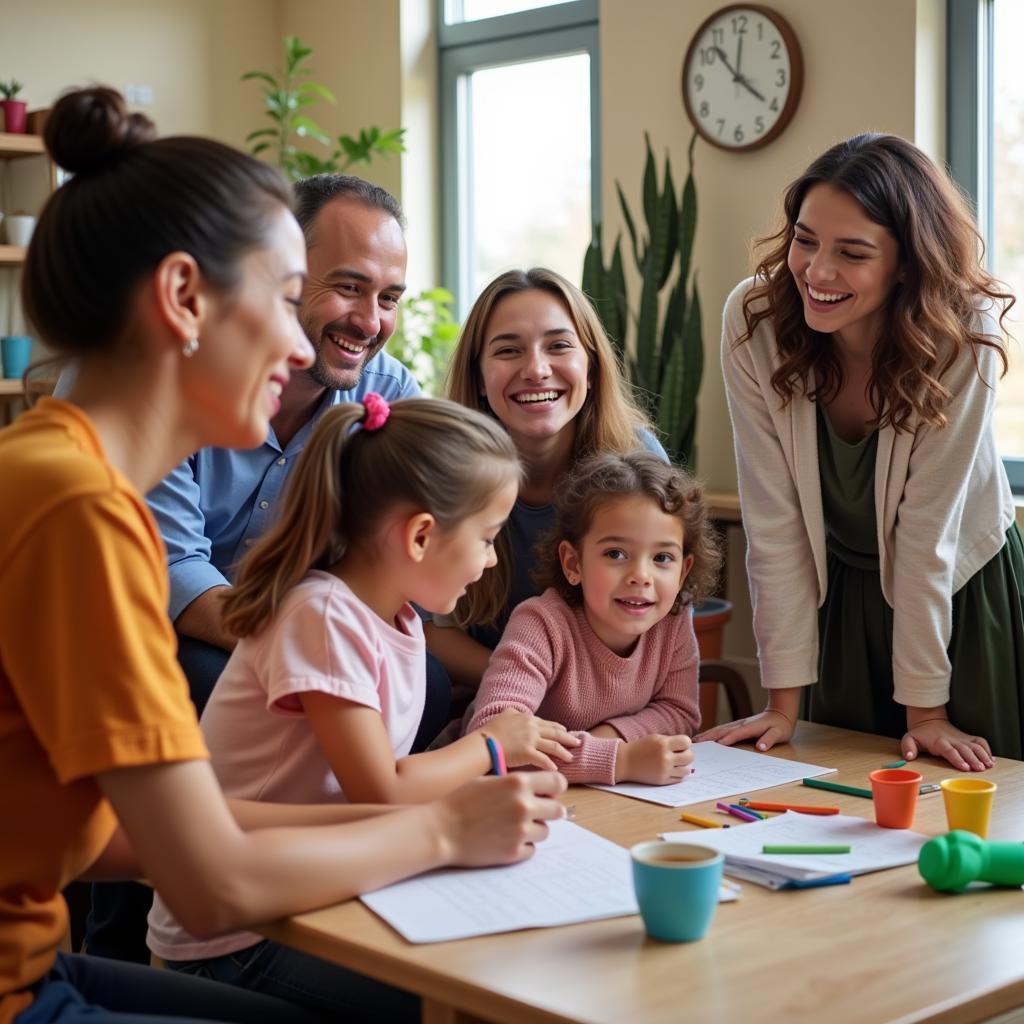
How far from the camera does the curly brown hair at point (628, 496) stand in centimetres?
212

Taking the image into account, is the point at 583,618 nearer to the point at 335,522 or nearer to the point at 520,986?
the point at 335,522

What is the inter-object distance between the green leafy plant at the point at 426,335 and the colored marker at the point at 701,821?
365 cm

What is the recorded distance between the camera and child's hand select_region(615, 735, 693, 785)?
1.82m

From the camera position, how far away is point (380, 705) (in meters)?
1.66

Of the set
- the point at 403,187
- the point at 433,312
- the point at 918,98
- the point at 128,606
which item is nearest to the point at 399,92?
the point at 403,187

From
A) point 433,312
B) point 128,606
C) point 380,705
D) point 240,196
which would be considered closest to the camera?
point 128,606

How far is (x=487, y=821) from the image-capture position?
1452 millimetres

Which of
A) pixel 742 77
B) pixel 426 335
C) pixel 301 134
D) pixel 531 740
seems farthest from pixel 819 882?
pixel 301 134

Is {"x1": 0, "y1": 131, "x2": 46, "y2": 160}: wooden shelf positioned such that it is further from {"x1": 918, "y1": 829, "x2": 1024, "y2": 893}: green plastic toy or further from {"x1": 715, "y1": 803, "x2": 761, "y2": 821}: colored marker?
{"x1": 918, "y1": 829, "x2": 1024, "y2": 893}: green plastic toy

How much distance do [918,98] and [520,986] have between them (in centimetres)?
338

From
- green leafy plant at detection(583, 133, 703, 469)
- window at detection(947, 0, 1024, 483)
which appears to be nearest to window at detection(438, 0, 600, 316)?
green leafy plant at detection(583, 133, 703, 469)

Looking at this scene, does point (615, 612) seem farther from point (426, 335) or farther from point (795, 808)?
point (426, 335)

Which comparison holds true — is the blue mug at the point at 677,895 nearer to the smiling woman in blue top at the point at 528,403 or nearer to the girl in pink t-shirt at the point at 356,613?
the girl in pink t-shirt at the point at 356,613

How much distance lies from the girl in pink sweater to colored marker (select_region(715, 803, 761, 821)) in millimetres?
284
